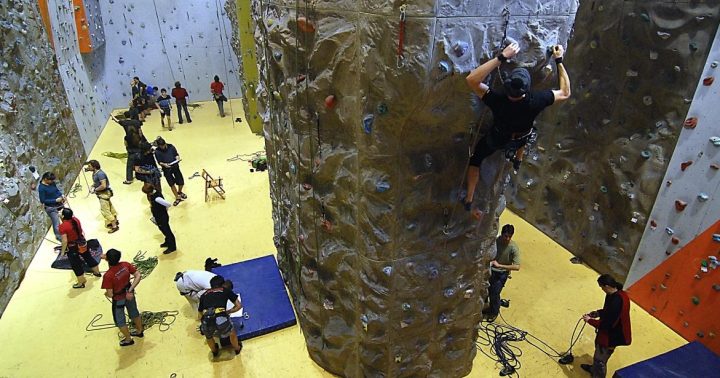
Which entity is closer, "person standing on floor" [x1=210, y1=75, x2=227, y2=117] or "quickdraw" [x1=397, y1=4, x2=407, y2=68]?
"quickdraw" [x1=397, y1=4, x2=407, y2=68]

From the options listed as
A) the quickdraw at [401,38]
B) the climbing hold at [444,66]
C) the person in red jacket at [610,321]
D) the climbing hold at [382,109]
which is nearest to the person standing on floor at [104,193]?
the climbing hold at [382,109]

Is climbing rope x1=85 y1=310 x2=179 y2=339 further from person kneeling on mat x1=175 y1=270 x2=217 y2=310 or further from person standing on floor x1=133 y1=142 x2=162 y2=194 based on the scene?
person standing on floor x1=133 y1=142 x2=162 y2=194

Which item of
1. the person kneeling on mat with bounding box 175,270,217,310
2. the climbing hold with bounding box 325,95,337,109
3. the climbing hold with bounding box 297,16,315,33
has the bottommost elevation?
the person kneeling on mat with bounding box 175,270,217,310

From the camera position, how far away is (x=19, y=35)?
236 inches

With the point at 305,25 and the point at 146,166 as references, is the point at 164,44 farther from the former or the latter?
the point at 305,25

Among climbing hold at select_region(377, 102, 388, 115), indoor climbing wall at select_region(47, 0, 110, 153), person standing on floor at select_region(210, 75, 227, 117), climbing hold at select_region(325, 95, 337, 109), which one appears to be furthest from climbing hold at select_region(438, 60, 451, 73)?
person standing on floor at select_region(210, 75, 227, 117)

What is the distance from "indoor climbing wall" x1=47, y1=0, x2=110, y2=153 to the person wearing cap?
25.9ft

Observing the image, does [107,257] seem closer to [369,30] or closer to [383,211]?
[383,211]

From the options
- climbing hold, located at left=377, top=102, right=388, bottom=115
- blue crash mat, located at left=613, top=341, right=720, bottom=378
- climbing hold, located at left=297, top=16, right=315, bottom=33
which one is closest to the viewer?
climbing hold, located at left=377, top=102, right=388, bottom=115

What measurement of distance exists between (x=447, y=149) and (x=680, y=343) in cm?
343

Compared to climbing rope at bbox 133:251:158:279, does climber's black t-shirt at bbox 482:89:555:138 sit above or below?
above

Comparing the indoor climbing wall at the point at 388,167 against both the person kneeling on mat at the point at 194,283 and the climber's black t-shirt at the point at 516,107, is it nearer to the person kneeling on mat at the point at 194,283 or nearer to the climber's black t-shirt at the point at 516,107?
the climber's black t-shirt at the point at 516,107

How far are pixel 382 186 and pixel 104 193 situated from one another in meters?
4.68

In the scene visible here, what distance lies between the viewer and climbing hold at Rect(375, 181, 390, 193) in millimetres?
2779
